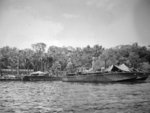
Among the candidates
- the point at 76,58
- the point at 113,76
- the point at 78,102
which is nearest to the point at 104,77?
the point at 113,76

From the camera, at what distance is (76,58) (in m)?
113

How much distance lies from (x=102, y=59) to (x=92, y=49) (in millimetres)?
35544

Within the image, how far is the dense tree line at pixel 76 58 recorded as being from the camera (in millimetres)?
84188

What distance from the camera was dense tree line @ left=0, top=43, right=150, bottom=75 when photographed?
84188 millimetres

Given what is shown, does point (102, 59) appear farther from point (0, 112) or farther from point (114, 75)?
point (0, 112)

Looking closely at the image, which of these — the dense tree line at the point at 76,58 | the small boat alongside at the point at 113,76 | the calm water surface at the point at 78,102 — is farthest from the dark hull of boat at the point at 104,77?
the calm water surface at the point at 78,102

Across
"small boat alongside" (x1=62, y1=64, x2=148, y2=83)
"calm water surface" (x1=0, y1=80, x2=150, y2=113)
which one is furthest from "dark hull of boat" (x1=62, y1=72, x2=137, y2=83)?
"calm water surface" (x1=0, y1=80, x2=150, y2=113)

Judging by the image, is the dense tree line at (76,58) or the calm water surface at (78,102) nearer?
the calm water surface at (78,102)

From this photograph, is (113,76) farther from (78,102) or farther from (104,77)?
(78,102)

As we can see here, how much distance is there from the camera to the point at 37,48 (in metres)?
107

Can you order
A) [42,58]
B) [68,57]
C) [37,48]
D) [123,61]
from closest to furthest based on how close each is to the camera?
[123,61], [42,58], [37,48], [68,57]

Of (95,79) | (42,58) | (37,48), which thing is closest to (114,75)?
(95,79)

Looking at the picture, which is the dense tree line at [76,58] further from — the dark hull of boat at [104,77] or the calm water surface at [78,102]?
the calm water surface at [78,102]

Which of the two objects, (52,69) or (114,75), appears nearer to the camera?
(114,75)
